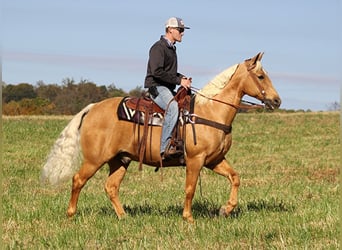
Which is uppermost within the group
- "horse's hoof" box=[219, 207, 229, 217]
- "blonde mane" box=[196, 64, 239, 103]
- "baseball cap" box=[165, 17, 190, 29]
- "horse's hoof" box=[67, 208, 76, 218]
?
"baseball cap" box=[165, 17, 190, 29]

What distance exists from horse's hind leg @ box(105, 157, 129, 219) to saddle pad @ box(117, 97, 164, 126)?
949 millimetres

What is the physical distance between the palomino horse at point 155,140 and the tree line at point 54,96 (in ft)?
134

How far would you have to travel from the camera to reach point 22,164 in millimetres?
20375

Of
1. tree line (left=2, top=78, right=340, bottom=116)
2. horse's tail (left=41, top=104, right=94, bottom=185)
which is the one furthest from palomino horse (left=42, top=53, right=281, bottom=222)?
tree line (left=2, top=78, right=340, bottom=116)

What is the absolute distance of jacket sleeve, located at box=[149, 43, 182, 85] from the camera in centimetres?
959

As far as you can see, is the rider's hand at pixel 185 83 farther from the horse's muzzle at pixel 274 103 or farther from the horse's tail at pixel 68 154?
the horse's tail at pixel 68 154

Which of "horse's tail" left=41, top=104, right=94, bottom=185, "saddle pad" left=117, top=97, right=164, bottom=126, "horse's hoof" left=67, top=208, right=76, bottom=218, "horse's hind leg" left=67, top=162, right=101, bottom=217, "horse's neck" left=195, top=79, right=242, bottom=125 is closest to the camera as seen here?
"horse's neck" left=195, top=79, right=242, bottom=125

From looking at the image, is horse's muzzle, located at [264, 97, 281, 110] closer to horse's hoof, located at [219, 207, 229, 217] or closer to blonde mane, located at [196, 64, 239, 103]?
blonde mane, located at [196, 64, 239, 103]

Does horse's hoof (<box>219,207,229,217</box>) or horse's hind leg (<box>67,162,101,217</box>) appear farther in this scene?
horse's hind leg (<box>67,162,101,217</box>)

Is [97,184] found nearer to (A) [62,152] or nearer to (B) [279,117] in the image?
(A) [62,152]

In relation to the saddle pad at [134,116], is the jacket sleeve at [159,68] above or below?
above

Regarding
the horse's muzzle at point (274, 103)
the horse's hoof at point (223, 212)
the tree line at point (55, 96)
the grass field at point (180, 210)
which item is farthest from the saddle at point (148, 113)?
the tree line at point (55, 96)

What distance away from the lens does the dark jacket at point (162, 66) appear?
9.60 metres

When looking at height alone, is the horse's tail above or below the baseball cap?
below
